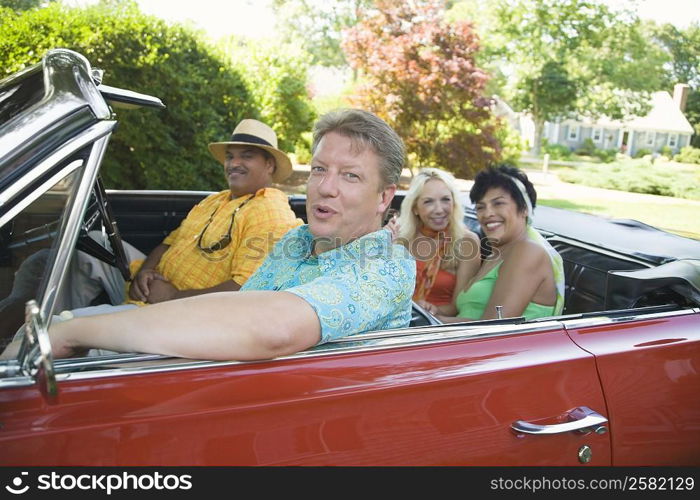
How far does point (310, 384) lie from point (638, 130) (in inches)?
1750

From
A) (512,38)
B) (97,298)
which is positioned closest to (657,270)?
(97,298)

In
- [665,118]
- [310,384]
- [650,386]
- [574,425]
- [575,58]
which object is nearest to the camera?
[310,384]

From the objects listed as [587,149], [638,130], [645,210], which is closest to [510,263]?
[645,210]

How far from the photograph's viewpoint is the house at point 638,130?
3152cm

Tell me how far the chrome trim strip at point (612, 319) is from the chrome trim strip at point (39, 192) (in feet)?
4.76

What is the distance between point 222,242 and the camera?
10.3 ft

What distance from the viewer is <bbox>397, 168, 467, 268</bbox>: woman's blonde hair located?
3.38 m

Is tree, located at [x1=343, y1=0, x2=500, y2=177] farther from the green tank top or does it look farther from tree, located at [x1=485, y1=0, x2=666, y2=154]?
tree, located at [x1=485, y1=0, x2=666, y2=154]

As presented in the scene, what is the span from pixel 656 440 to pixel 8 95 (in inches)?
85.7

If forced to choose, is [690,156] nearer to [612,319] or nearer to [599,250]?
[599,250]

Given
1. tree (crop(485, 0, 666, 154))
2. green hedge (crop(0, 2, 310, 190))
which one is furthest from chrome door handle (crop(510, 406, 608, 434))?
tree (crop(485, 0, 666, 154))

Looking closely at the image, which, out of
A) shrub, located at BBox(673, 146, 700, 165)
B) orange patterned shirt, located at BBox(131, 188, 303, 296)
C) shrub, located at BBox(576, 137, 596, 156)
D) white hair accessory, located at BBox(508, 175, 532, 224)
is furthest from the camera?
shrub, located at BBox(576, 137, 596, 156)

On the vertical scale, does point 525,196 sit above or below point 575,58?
below

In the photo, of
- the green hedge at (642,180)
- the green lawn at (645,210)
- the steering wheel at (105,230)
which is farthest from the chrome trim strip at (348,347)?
the green hedge at (642,180)
